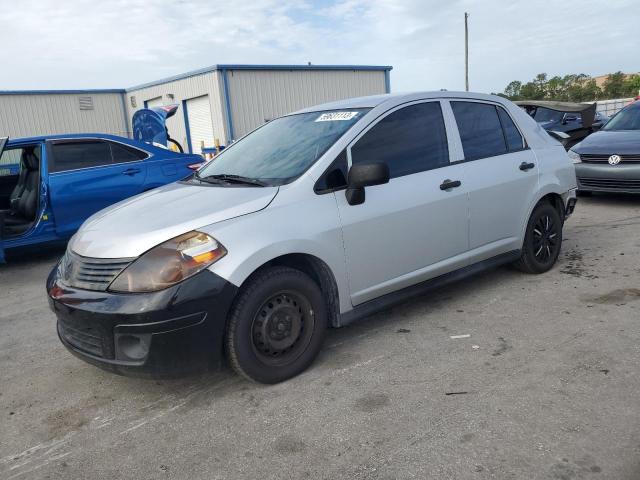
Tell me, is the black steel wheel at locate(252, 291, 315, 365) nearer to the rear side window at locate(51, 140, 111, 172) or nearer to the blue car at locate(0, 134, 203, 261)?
the blue car at locate(0, 134, 203, 261)

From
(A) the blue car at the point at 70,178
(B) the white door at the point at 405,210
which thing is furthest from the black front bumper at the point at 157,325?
(A) the blue car at the point at 70,178

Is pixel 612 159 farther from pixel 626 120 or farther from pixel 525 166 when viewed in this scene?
pixel 525 166

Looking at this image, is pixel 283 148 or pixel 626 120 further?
pixel 626 120

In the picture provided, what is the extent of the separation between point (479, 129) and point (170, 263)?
9.25 feet

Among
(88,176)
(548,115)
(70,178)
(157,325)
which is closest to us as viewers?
(157,325)

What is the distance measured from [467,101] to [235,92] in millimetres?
16958

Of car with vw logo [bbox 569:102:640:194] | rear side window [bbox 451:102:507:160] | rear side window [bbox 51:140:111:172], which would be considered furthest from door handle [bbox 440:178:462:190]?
car with vw logo [bbox 569:102:640:194]

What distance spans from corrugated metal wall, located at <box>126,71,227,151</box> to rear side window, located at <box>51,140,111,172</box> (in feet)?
44.2

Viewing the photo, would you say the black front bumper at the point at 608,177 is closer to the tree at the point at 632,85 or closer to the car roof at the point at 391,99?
the car roof at the point at 391,99

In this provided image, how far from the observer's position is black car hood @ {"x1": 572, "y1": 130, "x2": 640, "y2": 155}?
25.5ft

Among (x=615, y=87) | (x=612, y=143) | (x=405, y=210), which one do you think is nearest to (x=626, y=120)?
(x=612, y=143)

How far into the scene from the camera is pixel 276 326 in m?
3.17

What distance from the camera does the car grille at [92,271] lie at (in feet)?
A: 9.57

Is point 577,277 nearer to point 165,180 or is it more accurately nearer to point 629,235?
point 629,235
